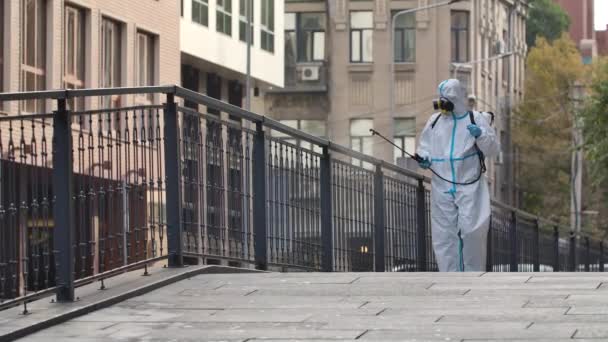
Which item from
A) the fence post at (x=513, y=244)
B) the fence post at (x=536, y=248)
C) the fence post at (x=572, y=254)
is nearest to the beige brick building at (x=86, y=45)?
the fence post at (x=536, y=248)

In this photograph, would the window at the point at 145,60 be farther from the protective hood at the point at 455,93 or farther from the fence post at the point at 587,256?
the protective hood at the point at 455,93

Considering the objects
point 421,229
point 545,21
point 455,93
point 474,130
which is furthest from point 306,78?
point 474,130

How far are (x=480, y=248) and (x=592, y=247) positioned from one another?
24.8 m

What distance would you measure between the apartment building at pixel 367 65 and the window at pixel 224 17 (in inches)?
978

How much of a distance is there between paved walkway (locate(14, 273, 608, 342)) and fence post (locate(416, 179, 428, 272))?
8.05 meters

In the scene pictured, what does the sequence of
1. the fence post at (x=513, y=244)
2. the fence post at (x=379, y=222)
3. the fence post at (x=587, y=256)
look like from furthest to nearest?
the fence post at (x=587, y=256), the fence post at (x=513, y=244), the fence post at (x=379, y=222)

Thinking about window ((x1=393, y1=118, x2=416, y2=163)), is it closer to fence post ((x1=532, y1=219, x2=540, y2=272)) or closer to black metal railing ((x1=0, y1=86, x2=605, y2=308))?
fence post ((x1=532, y1=219, x2=540, y2=272))

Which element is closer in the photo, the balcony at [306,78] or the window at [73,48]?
the window at [73,48]

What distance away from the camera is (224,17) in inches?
2077

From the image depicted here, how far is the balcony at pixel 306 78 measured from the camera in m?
79.1

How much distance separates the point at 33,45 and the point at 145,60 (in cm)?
729

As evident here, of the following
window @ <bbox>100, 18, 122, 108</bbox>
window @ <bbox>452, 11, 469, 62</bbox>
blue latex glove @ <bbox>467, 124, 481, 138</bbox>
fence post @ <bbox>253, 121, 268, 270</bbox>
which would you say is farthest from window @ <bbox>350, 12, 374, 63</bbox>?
fence post @ <bbox>253, 121, 268, 270</bbox>

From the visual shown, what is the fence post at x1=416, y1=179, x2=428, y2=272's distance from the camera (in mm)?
21172

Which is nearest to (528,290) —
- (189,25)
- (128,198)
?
(128,198)
